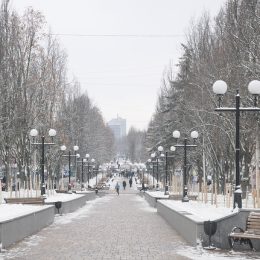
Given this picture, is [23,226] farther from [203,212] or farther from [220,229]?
[203,212]

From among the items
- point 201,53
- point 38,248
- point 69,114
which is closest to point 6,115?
point 201,53

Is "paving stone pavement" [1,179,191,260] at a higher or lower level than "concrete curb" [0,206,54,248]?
lower

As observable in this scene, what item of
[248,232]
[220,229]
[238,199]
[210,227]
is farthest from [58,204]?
[248,232]

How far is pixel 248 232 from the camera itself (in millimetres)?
12938

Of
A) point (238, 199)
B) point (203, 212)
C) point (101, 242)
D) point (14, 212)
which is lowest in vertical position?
point (101, 242)

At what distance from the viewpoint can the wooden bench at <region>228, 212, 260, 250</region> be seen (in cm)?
1284

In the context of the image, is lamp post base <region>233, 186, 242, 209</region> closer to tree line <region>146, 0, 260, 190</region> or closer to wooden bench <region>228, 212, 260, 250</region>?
wooden bench <region>228, 212, 260, 250</region>

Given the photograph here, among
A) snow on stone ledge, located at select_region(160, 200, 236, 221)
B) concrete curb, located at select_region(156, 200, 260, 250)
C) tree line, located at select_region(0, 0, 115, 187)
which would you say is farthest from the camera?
tree line, located at select_region(0, 0, 115, 187)

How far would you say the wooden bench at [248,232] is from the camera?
12.8 m

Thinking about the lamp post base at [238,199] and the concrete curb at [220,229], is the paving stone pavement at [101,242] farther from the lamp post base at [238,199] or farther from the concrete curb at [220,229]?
the lamp post base at [238,199]

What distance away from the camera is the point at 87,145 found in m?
87.8

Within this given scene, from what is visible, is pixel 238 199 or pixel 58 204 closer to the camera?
pixel 238 199

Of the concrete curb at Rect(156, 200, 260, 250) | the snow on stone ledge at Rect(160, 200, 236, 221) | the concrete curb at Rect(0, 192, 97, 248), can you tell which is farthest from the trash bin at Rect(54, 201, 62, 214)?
the concrete curb at Rect(156, 200, 260, 250)

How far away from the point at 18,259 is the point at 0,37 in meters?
31.7
